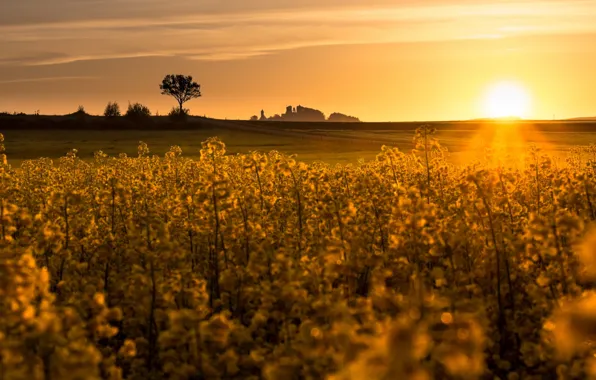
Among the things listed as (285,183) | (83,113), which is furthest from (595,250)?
(83,113)

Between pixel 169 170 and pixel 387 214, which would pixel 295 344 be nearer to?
pixel 387 214

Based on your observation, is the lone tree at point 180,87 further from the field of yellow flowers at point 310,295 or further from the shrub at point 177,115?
the field of yellow flowers at point 310,295

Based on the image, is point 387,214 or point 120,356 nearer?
point 120,356

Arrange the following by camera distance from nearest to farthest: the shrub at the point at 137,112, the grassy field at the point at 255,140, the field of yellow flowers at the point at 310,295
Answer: the field of yellow flowers at the point at 310,295
the grassy field at the point at 255,140
the shrub at the point at 137,112

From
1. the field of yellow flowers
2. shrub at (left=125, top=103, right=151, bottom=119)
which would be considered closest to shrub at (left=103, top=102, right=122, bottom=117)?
shrub at (left=125, top=103, right=151, bottom=119)

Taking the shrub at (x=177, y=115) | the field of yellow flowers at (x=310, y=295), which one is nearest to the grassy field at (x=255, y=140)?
the shrub at (x=177, y=115)

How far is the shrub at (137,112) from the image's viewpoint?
9744cm

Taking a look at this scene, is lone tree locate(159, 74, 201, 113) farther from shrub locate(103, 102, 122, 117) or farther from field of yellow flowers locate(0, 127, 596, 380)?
field of yellow flowers locate(0, 127, 596, 380)

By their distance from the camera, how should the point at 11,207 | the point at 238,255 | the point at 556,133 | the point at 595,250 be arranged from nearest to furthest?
the point at 595,250 < the point at 11,207 < the point at 238,255 < the point at 556,133

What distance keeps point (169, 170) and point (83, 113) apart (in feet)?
261

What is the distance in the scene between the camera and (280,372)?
18.5 feet

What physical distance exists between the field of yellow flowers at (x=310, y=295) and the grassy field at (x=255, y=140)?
131ft

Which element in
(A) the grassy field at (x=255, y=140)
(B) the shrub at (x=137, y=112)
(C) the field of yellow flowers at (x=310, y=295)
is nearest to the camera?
(C) the field of yellow flowers at (x=310, y=295)

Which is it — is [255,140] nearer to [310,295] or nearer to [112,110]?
[112,110]
